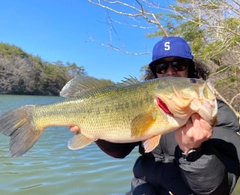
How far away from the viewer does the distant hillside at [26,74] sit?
68500mm

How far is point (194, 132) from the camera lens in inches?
84.2

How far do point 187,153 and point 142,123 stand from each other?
0.41 meters

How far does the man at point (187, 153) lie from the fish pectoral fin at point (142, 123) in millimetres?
211

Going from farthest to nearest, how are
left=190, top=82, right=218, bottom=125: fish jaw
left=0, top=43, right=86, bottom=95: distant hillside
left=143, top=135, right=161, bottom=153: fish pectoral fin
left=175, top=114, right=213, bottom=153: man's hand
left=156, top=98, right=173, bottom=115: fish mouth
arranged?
left=0, top=43, right=86, bottom=95: distant hillside
left=143, top=135, right=161, bottom=153: fish pectoral fin
left=156, top=98, right=173, bottom=115: fish mouth
left=175, top=114, right=213, bottom=153: man's hand
left=190, top=82, right=218, bottom=125: fish jaw

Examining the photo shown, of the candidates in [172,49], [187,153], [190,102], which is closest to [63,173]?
[172,49]

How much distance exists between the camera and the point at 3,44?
8044 cm

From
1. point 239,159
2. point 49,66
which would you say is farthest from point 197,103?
point 49,66

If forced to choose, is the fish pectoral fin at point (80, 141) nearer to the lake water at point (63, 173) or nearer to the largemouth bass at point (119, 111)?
the largemouth bass at point (119, 111)

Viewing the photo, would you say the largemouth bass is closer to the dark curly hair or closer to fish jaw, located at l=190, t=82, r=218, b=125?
fish jaw, located at l=190, t=82, r=218, b=125

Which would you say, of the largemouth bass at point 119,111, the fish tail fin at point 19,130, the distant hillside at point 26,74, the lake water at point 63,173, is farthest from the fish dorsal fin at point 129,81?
the distant hillside at point 26,74

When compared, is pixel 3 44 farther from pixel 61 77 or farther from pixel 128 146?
pixel 128 146

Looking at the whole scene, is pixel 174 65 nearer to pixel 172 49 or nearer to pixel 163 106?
pixel 172 49

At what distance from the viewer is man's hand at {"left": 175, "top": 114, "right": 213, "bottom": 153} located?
6.89ft

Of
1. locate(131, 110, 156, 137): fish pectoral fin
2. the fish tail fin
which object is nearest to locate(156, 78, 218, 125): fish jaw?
locate(131, 110, 156, 137): fish pectoral fin
